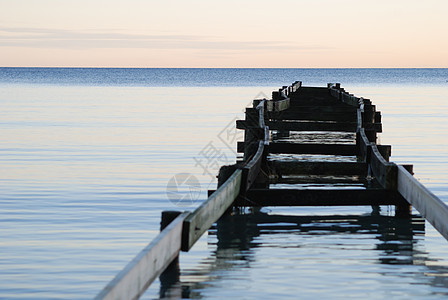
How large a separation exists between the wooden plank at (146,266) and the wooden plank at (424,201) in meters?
2.48

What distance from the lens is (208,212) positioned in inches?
281

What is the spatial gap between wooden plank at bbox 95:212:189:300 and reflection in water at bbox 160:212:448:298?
1097 mm

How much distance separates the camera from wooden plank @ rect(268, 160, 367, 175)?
34.1ft

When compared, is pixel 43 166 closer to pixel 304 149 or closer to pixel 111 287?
pixel 304 149

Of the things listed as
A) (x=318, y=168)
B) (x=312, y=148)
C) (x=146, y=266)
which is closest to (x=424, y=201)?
(x=318, y=168)

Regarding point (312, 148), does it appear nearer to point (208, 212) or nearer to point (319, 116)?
point (208, 212)

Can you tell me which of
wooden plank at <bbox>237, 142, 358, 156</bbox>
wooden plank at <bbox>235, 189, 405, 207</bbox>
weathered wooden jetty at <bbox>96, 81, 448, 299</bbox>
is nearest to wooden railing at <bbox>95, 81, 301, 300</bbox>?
weathered wooden jetty at <bbox>96, 81, 448, 299</bbox>

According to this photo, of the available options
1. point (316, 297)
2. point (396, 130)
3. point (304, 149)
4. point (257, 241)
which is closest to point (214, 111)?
point (396, 130)

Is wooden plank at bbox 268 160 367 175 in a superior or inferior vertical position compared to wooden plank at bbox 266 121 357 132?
inferior

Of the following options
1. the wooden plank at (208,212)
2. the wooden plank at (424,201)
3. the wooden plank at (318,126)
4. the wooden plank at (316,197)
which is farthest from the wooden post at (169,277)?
the wooden plank at (318,126)

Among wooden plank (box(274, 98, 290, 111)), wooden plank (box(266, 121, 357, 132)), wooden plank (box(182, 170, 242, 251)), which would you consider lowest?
wooden plank (box(182, 170, 242, 251))

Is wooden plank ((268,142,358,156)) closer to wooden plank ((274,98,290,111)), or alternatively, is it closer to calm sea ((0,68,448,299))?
calm sea ((0,68,448,299))

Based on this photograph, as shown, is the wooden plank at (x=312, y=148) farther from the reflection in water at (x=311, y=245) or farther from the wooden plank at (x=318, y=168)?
the wooden plank at (x=318, y=168)

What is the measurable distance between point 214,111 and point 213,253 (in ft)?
106
